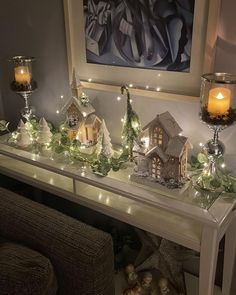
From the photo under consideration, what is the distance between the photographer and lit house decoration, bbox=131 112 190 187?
122cm

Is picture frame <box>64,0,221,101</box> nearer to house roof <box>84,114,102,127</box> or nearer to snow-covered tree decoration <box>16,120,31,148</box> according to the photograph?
house roof <box>84,114,102,127</box>

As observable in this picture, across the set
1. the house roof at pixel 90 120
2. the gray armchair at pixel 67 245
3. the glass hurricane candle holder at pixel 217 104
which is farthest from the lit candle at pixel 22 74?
the glass hurricane candle holder at pixel 217 104

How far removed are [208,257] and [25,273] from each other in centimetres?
61

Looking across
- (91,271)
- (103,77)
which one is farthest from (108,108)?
(91,271)

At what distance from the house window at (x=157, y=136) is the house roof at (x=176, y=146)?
0.19 ft

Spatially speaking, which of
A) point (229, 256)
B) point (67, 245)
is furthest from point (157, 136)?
point (229, 256)

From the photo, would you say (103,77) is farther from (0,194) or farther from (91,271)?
(91,271)

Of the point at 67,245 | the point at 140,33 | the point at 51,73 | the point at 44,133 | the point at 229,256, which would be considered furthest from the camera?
the point at 51,73

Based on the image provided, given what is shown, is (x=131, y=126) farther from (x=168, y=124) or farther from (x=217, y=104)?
(x=217, y=104)

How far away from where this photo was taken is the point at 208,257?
3.72 ft

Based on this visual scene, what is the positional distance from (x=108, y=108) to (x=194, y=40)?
0.54 meters

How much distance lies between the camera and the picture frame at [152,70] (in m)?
1.18

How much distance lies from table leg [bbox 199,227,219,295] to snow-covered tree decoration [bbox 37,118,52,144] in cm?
89

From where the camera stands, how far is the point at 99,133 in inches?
58.7
